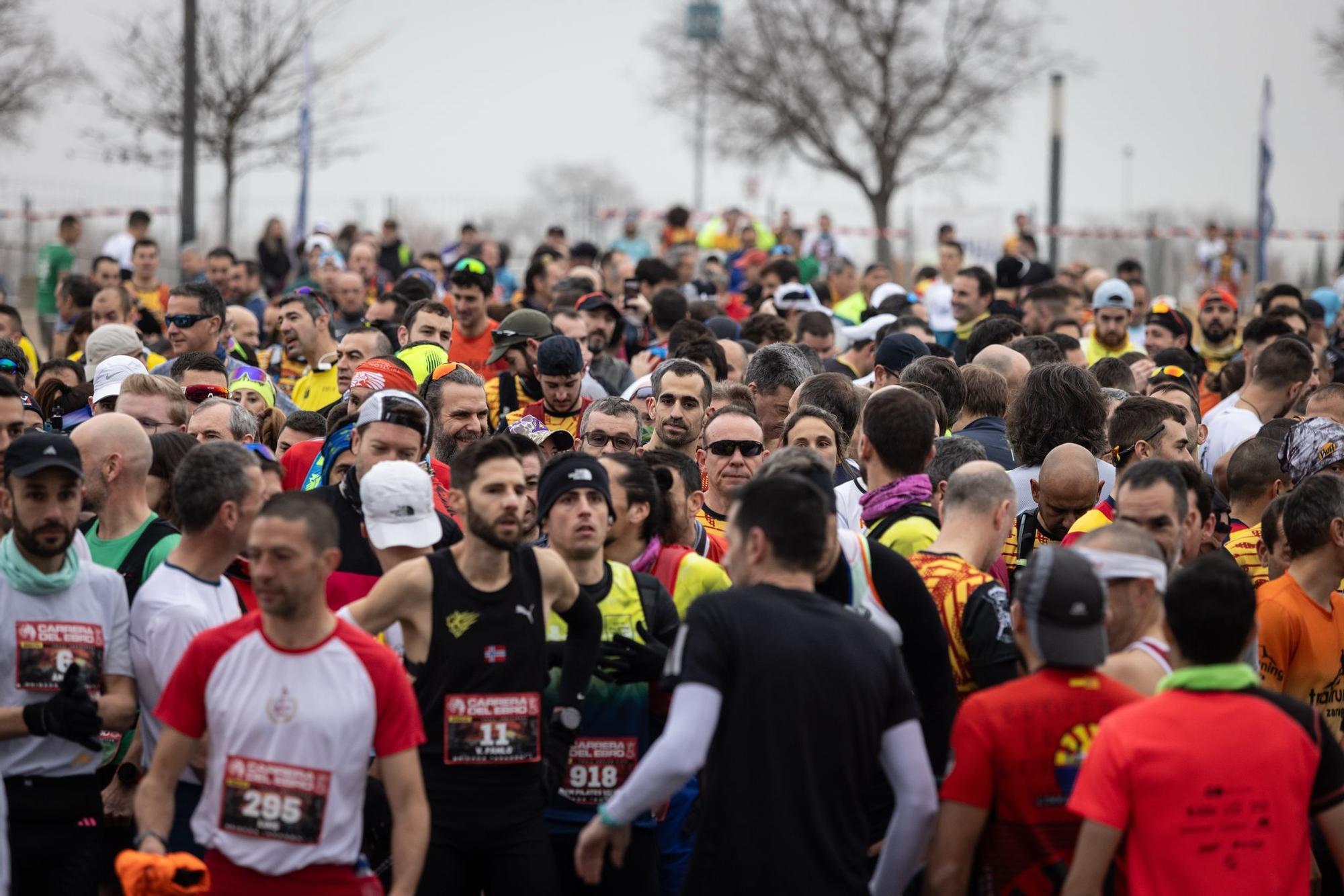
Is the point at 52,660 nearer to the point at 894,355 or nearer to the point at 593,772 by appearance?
the point at 593,772

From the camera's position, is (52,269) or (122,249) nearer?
(52,269)

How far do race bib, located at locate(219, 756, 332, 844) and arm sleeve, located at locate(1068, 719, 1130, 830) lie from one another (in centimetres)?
204

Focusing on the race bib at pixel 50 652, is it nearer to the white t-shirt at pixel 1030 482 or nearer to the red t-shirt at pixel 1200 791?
the red t-shirt at pixel 1200 791

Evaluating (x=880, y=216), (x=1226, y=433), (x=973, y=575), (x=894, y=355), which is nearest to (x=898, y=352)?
(x=894, y=355)

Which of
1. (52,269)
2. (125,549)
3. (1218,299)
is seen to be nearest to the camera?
(125,549)

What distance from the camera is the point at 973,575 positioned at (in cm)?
530

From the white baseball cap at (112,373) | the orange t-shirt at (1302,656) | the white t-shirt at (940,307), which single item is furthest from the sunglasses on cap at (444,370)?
the white t-shirt at (940,307)

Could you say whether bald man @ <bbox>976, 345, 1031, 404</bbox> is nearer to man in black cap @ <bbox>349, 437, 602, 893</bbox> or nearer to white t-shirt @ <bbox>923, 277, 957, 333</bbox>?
man in black cap @ <bbox>349, 437, 602, 893</bbox>

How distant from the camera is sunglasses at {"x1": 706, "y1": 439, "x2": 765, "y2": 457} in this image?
686cm

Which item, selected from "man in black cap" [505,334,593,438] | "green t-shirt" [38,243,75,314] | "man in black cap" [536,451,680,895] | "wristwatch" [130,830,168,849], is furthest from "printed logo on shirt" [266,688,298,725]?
"green t-shirt" [38,243,75,314]

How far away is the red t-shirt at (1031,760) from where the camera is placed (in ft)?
14.2

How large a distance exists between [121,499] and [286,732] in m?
1.73

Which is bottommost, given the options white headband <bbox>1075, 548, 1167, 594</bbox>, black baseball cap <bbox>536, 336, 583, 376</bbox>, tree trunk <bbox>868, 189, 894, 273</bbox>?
white headband <bbox>1075, 548, 1167, 594</bbox>

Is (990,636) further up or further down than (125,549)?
further down
